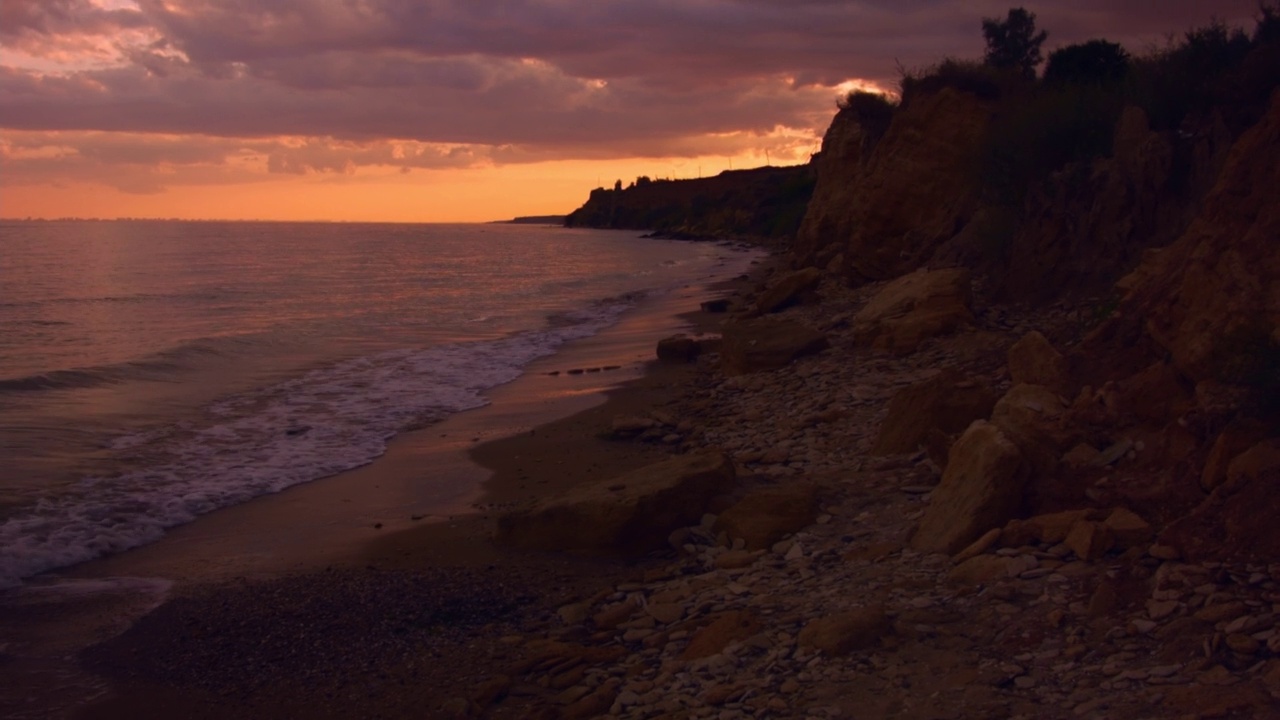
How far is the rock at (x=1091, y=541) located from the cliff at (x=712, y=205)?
56415 mm

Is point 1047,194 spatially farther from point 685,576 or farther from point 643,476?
point 685,576

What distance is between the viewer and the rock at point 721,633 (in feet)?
19.0

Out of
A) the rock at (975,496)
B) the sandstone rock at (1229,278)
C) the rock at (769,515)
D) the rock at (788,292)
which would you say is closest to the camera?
the rock at (975,496)

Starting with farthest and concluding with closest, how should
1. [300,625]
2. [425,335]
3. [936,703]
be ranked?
[425,335] < [300,625] < [936,703]

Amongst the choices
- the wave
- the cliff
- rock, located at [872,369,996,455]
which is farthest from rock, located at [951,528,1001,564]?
the cliff

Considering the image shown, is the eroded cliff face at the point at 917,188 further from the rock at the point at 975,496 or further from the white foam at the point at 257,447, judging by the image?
the rock at the point at 975,496

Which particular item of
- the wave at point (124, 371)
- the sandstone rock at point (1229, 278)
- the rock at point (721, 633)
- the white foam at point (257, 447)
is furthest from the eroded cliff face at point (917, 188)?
the rock at point (721, 633)

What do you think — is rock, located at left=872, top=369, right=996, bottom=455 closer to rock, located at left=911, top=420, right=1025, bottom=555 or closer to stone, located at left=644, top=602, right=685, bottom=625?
rock, located at left=911, top=420, right=1025, bottom=555

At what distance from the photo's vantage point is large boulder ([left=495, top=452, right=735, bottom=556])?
7918 millimetres

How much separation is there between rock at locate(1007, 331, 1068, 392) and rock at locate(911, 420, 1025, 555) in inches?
68.0

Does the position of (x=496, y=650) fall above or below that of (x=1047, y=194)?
below

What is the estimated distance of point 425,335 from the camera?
25.1 meters

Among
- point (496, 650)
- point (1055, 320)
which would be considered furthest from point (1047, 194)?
point (496, 650)

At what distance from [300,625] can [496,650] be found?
4.82ft
